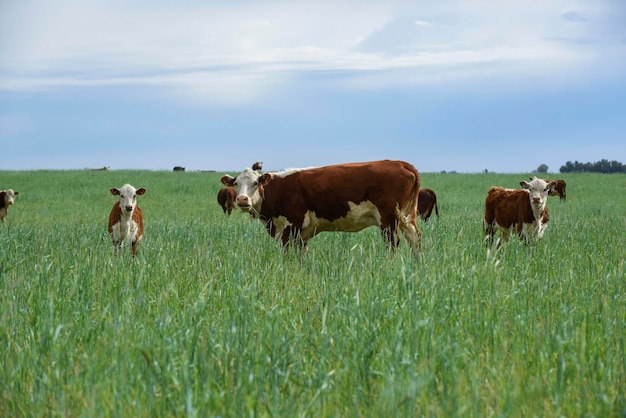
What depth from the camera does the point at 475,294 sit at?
586cm

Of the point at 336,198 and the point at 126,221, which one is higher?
the point at 336,198

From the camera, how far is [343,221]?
35.1ft

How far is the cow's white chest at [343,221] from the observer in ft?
34.7

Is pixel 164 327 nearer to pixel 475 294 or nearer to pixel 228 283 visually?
pixel 228 283

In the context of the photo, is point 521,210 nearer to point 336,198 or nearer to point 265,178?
point 336,198

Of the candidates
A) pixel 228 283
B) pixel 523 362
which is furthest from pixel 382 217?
pixel 523 362

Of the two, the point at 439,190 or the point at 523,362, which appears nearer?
the point at 523,362

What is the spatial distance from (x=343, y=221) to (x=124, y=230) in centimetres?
326

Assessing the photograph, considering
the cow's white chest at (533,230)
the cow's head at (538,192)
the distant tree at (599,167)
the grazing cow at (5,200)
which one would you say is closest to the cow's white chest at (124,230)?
the cow's head at (538,192)

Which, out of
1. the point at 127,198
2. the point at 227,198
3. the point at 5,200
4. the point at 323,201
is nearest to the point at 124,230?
the point at 127,198

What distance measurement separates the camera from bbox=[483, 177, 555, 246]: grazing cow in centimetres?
1146

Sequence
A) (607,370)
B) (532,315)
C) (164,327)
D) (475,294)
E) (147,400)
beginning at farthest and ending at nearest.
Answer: (475,294) → (532,315) → (164,327) → (607,370) → (147,400)

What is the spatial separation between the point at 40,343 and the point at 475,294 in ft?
10.9

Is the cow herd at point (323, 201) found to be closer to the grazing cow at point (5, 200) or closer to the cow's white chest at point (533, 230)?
the cow's white chest at point (533, 230)
